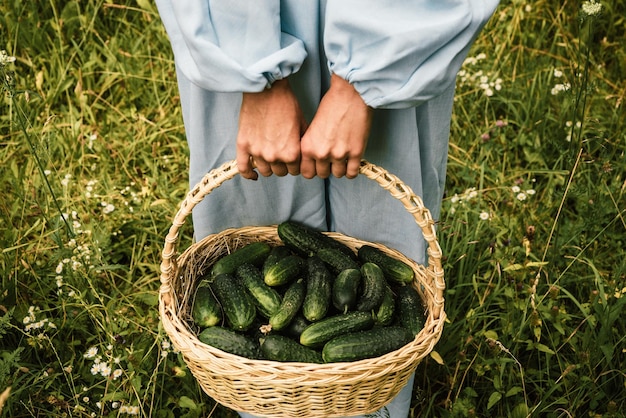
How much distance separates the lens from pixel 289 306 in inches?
69.9

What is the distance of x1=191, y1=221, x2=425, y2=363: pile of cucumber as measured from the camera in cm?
166

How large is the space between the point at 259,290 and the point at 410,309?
43cm

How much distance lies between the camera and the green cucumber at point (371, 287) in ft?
5.90

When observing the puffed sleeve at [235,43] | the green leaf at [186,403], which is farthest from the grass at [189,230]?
the puffed sleeve at [235,43]

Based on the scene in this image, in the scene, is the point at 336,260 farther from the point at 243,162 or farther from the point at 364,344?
the point at 243,162

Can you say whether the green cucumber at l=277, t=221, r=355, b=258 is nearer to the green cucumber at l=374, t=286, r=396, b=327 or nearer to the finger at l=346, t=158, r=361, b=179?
the green cucumber at l=374, t=286, r=396, b=327

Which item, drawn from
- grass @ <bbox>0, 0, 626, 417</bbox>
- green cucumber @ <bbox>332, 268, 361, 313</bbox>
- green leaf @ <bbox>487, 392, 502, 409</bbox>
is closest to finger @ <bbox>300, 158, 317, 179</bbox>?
green cucumber @ <bbox>332, 268, 361, 313</bbox>

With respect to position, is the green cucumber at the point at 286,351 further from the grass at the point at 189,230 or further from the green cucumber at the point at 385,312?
the grass at the point at 189,230

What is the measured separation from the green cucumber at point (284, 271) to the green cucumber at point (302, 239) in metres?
0.04

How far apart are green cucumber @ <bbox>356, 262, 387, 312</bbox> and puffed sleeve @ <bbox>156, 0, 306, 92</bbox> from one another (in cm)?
66

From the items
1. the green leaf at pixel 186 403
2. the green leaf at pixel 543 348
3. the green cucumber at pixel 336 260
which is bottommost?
the green leaf at pixel 186 403

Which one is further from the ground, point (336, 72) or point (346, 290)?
point (336, 72)

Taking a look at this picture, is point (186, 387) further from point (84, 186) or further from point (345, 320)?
point (84, 186)

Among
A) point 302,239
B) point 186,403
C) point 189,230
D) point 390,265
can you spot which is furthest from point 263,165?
point 189,230
